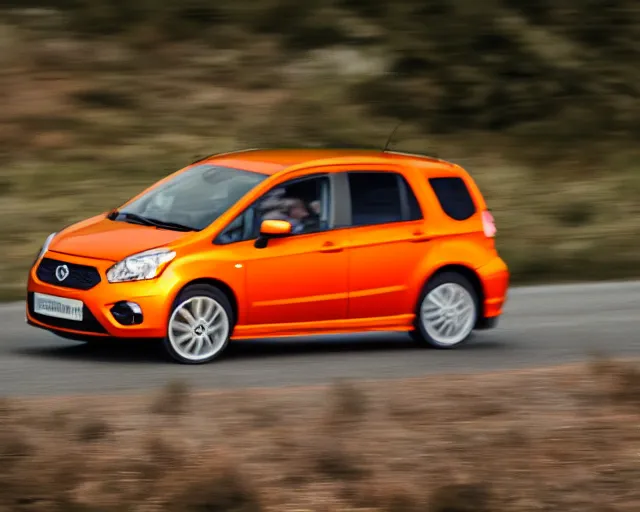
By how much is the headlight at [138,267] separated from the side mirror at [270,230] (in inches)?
31.4

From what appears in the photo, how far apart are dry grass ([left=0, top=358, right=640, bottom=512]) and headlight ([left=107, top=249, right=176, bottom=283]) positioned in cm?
148

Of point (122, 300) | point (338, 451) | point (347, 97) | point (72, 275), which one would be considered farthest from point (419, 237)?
point (347, 97)

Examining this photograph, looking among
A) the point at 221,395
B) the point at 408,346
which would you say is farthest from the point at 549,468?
the point at 408,346

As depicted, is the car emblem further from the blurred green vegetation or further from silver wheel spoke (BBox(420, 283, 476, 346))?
the blurred green vegetation

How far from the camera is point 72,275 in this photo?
11336mm

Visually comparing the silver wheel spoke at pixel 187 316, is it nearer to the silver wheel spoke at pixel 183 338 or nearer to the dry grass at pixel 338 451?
the silver wheel spoke at pixel 183 338

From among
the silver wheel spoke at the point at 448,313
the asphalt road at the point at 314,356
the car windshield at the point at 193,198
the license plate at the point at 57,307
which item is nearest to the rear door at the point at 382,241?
the silver wheel spoke at the point at 448,313

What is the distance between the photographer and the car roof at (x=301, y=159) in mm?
12125

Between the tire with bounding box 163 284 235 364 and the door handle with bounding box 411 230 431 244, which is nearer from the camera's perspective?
the tire with bounding box 163 284 235 364

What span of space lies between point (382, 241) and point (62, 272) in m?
2.59

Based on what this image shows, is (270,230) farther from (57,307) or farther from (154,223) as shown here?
(57,307)

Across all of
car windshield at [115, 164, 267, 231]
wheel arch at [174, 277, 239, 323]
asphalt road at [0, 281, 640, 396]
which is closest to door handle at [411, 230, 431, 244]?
asphalt road at [0, 281, 640, 396]

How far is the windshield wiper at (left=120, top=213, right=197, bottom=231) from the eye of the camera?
11.5 m

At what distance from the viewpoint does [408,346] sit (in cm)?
1303
